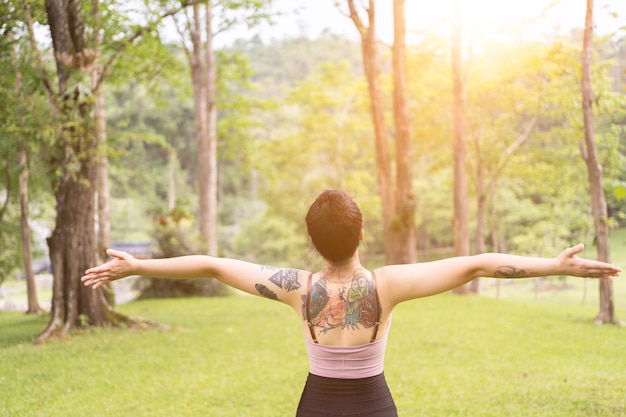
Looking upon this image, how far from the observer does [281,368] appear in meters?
8.17

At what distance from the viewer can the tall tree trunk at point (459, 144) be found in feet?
54.6

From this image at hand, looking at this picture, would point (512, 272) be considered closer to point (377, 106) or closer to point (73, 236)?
point (73, 236)

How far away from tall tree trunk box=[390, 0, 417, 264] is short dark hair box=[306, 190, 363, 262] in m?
13.8

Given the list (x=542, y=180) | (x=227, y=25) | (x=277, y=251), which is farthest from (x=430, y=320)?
(x=277, y=251)

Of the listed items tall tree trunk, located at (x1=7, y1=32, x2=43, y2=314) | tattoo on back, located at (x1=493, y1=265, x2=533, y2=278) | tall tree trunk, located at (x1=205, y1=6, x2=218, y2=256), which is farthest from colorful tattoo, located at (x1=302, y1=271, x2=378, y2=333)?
tall tree trunk, located at (x1=205, y1=6, x2=218, y2=256)

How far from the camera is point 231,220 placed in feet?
157

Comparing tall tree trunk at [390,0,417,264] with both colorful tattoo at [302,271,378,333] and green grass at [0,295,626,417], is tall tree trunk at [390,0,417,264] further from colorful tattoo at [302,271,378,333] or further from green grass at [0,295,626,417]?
colorful tattoo at [302,271,378,333]

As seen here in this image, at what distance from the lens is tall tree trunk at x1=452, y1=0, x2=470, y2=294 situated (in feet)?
54.6

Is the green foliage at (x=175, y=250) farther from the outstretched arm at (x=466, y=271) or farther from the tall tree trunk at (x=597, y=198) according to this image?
the outstretched arm at (x=466, y=271)

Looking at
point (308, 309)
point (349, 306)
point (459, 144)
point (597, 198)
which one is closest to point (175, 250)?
point (459, 144)

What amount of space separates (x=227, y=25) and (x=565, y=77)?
30.7 feet

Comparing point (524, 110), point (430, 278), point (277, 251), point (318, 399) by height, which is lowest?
point (277, 251)

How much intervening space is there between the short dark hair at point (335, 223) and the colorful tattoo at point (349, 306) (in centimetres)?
17

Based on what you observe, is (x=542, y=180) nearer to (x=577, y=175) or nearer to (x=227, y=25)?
(x=577, y=175)
